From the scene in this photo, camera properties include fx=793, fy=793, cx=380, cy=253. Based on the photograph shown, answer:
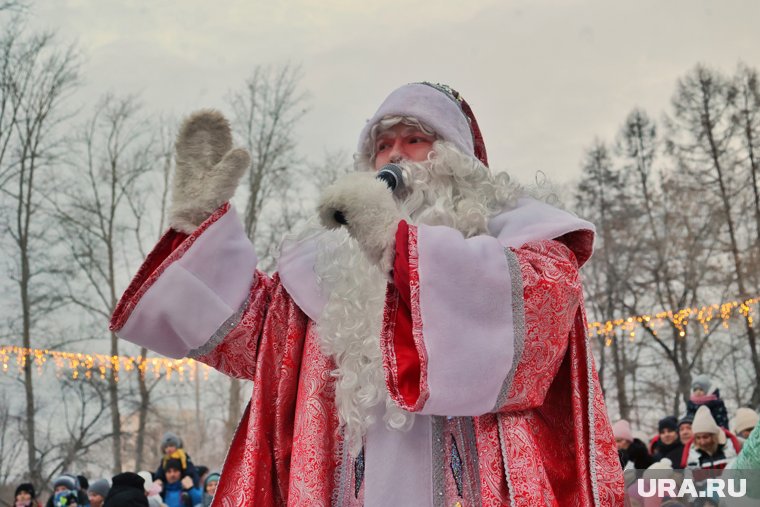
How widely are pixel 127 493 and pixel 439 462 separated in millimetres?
3515

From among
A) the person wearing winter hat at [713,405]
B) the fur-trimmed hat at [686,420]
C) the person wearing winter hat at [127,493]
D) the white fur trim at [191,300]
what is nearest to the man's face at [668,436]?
the fur-trimmed hat at [686,420]

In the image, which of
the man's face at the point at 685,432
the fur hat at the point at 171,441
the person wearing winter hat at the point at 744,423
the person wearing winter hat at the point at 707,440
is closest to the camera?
the person wearing winter hat at the point at 707,440

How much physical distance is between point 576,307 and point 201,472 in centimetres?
808

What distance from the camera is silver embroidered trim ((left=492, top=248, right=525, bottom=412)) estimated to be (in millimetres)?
2250

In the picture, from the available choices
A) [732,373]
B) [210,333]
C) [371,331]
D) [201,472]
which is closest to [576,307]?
[371,331]

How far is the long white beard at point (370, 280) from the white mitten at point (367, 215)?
0.39 metres

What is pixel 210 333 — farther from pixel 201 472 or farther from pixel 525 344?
pixel 201 472

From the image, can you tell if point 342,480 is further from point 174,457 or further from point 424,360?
point 174,457

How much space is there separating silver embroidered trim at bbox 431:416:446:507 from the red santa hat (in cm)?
101

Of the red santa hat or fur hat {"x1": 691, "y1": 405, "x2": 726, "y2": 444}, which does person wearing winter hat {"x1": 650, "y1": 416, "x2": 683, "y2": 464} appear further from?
the red santa hat

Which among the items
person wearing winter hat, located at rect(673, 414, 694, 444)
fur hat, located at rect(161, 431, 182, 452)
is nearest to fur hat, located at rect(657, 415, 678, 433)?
person wearing winter hat, located at rect(673, 414, 694, 444)

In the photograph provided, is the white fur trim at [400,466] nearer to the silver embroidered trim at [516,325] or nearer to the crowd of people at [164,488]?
the silver embroidered trim at [516,325]

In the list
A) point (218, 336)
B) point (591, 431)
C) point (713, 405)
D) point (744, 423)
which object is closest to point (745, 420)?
point (744, 423)

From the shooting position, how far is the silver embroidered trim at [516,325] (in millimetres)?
2250
